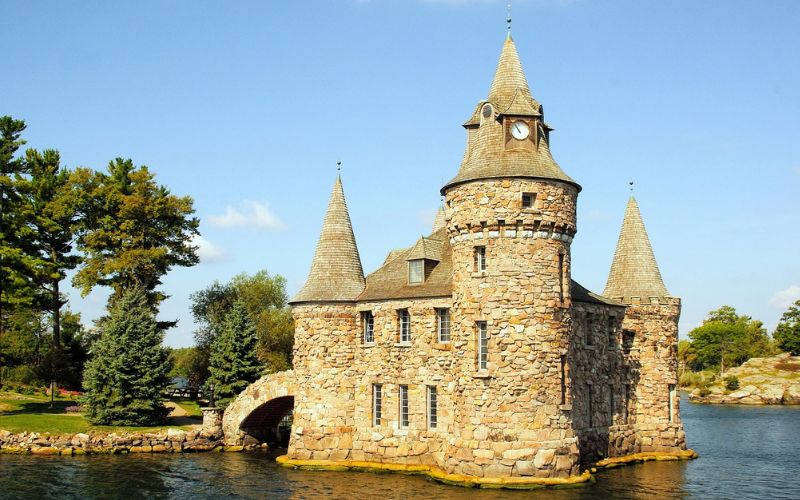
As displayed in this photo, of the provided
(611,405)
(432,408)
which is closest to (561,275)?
(432,408)

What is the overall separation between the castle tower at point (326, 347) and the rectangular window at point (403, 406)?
2372 millimetres

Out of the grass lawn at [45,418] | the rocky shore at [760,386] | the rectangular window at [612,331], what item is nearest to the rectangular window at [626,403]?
the rectangular window at [612,331]

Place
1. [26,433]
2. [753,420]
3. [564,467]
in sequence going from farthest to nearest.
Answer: [753,420]
[26,433]
[564,467]

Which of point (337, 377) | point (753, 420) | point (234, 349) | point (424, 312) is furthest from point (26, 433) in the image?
point (753, 420)

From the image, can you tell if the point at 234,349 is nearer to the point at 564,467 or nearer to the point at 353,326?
the point at 353,326

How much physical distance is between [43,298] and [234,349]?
1481 centimetres

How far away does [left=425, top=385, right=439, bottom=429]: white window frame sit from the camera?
108ft

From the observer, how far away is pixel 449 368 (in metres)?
32.4

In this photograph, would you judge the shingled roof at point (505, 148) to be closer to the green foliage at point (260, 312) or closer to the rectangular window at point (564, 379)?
the rectangular window at point (564, 379)

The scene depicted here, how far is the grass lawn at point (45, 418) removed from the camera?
41562 mm

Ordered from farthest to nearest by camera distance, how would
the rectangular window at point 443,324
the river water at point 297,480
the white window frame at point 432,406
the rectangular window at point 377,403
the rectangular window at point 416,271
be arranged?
the rectangular window at point 416,271, the rectangular window at point 377,403, the rectangular window at point 443,324, the white window frame at point 432,406, the river water at point 297,480

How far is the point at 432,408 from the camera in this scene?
33.2 m

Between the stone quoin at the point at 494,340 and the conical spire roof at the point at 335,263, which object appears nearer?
the stone quoin at the point at 494,340

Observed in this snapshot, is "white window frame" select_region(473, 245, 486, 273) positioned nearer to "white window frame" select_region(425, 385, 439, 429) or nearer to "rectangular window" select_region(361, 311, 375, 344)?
"white window frame" select_region(425, 385, 439, 429)
